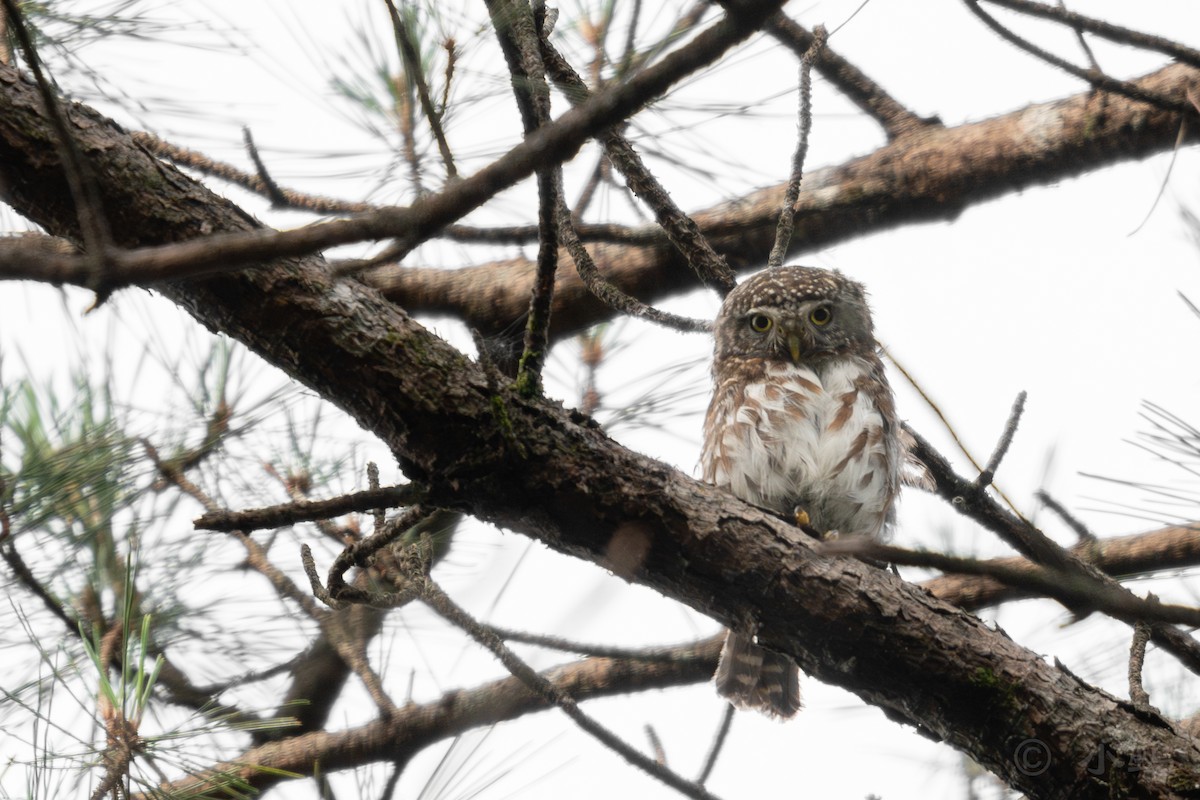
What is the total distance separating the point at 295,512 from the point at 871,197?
103 inches

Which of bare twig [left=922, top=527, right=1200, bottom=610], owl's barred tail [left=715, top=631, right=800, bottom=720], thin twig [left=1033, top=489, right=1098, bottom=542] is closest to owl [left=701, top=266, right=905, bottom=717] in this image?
owl's barred tail [left=715, top=631, right=800, bottom=720]

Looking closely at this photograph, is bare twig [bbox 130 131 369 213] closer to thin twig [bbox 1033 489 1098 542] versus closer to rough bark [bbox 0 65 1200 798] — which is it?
rough bark [bbox 0 65 1200 798]

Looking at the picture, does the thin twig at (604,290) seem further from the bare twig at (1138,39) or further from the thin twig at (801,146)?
the bare twig at (1138,39)

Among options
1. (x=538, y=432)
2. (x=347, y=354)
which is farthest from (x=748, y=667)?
(x=347, y=354)

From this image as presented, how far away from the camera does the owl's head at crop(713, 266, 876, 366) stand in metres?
3.96

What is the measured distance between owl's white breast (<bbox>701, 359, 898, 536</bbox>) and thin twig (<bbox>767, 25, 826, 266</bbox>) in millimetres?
509

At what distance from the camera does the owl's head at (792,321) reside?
3.96m

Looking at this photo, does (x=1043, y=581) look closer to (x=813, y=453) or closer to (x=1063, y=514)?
(x=1063, y=514)

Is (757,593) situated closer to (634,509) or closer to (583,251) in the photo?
(634,509)

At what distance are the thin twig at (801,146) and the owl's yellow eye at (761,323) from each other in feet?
1.73

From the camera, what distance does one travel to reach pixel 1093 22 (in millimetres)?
2594

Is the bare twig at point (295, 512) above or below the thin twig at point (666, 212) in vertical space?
below

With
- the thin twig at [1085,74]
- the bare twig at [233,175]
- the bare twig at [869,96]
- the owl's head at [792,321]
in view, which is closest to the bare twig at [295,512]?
the thin twig at [1085,74]

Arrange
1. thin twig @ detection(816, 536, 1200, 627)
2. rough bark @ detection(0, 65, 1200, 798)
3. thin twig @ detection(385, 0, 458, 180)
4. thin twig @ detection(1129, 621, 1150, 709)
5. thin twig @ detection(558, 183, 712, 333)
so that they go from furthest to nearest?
thin twig @ detection(558, 183, 712, 333) < thin twig @ detection(1129, 621, 1150, 709) < thin twig @ detection(385, 0, 458, 180) < rough bark @ detection(0, 65, 1200, 798) < thin twig @ detection(816, 536, 1200, 627)
